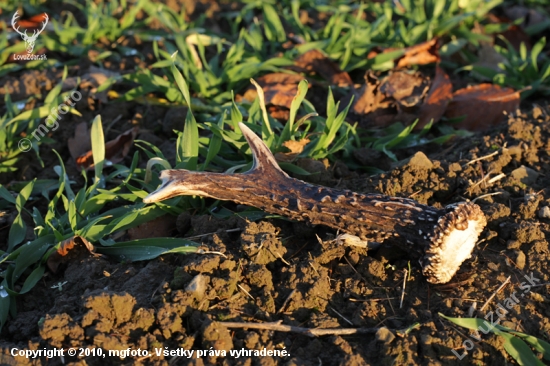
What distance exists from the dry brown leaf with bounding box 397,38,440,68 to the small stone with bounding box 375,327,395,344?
96.5 inches

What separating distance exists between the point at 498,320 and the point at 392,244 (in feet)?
1.72

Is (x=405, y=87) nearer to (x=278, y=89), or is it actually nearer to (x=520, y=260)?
(x=278, y=89)

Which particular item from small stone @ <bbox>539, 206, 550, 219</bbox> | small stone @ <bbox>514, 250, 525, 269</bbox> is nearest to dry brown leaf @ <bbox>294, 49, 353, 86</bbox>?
small stone @ <bbox>539, 206, 550, 219</bbox>

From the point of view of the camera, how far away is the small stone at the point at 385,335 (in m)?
2.27

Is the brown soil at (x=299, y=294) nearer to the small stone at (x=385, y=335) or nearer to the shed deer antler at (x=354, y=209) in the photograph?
the small stone at (x=385, y=335)

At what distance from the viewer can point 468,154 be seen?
3217mm

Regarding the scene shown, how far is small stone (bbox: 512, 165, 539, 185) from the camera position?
120 inches

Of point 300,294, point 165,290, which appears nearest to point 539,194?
point 300,294

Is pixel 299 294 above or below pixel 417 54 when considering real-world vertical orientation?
below

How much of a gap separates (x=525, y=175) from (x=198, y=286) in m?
1.76

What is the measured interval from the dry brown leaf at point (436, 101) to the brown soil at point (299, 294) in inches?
31.2

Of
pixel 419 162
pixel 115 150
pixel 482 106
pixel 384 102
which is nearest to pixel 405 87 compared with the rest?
pixel 384 102

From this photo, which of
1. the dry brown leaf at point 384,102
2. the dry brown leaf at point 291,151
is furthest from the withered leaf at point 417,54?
the dry brown leaf at point 291,151

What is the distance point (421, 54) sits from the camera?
→ 14.2 feet
